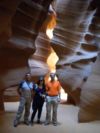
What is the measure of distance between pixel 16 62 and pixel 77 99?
224 centimetres

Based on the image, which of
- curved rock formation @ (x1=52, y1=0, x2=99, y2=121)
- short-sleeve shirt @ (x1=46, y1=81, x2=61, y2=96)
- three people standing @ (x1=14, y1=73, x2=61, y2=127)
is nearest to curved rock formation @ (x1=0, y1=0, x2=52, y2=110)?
curved rock formation @ (x1=52, y1=0, x2=99, y2=121)

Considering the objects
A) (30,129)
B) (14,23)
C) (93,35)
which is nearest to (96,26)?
(93,35)

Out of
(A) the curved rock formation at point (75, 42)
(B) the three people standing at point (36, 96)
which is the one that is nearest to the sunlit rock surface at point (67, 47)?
(A) the curved rock formation at point (75, 42)

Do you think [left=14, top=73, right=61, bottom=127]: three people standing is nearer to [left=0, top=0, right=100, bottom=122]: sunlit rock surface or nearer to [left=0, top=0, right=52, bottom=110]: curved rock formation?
[left=0, top=0, right=100, bottom=122]: sunlit rock surface

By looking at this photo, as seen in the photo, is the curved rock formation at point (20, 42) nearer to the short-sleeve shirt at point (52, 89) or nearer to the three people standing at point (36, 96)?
the three people standing at point (36, 96)

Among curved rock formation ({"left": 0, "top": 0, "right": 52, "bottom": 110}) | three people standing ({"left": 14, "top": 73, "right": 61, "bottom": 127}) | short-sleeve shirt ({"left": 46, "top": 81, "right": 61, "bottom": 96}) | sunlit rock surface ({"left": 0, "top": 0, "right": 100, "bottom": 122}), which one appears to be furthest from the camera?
curved rock formation ({"left": 0, "top": 0, "right": 52, "bottom": 110})

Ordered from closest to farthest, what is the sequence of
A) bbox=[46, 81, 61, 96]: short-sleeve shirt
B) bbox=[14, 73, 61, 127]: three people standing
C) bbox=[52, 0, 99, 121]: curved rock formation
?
1. bbox=[14, 73, 61, 127]: three people standing
2. bbox=[46, 81, 61, 96]: short-sleeve shirt
3. bbox=[52, 0, 99, 121]: curved rock formation

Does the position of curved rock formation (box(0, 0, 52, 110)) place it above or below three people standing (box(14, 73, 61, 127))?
above

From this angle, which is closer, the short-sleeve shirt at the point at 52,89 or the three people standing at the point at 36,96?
the three people standing at the point at 36,96

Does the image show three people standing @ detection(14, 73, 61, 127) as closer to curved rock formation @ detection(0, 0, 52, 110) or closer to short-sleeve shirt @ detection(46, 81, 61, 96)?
short-sleeve shirt @ detection(46, 81, 61, 96)

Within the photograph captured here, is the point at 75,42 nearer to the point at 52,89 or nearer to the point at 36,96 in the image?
the point at 52,89

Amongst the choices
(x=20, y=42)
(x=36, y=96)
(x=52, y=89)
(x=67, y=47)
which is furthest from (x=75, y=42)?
(x=36, y=96)

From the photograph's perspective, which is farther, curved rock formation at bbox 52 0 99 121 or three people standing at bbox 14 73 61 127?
curved rock formation at bbox 52 0 99 121

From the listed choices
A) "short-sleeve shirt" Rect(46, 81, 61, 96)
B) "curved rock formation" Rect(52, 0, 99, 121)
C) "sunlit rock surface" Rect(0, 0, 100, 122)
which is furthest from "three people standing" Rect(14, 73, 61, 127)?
"curved rock formation" Rect(52, 0, 99, 121)
